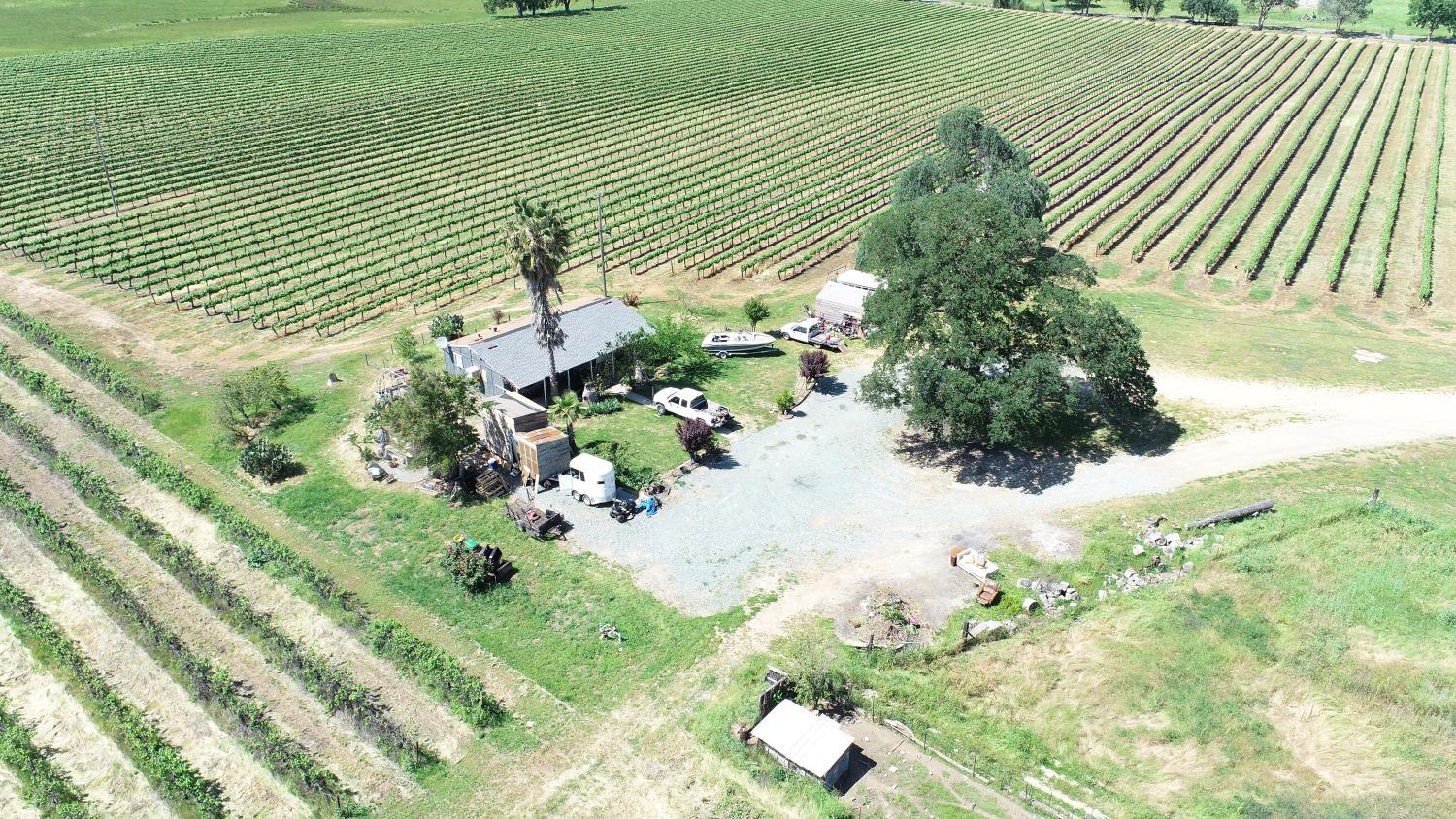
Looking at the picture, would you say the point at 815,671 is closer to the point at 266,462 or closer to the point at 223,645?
the point at 223,645

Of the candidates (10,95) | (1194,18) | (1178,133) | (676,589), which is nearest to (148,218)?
(10,95)

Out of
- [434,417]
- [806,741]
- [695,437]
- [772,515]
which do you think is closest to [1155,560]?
[772,515]

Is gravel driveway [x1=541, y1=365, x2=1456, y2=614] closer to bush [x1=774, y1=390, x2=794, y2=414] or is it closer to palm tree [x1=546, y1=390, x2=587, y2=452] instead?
bush [x1=774, y1=390, x2=794, y2=414]

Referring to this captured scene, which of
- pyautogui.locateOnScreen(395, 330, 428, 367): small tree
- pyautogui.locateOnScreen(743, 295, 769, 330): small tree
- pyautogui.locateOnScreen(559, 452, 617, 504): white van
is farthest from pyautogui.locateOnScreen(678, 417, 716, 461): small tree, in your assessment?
pyautogui.locateOnScreen(395, 330, 428, 367): small tree

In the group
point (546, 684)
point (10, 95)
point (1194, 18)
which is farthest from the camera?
point (1194, 18)

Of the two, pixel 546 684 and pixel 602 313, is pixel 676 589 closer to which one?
pixel 546 684

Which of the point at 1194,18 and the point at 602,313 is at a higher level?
the point at 1194,18

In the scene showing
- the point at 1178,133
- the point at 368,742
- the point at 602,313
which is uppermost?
the point at 1178,133
